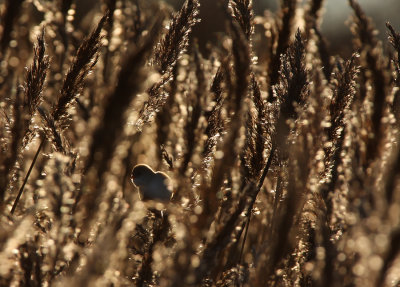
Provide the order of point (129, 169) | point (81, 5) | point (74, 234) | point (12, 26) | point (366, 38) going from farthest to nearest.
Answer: point (81, 5)
point (129, 169)
point (12, 26)
point (366, 38)
point (74, 234)

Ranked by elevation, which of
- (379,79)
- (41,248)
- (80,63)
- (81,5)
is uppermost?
(81,5)

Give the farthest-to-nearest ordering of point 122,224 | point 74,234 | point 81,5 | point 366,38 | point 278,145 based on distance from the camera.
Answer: point 81,5, point 366,38, point 278,145, point 74,234, point 122,224

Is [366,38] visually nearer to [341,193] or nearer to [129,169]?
[341,193]

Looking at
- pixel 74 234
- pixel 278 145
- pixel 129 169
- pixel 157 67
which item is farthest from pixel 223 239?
pixel 129 169

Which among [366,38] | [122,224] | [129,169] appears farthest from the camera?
[129,169]

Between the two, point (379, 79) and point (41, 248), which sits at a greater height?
point (379, 79)

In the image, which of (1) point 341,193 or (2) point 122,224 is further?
(1) point 341,193

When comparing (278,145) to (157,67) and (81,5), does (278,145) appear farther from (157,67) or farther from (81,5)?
(81,5)

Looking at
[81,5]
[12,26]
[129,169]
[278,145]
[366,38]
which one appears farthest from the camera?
[81,5]

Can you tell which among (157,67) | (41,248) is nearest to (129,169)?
(157,67)
